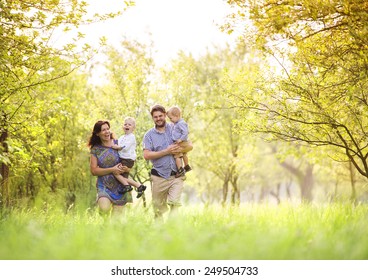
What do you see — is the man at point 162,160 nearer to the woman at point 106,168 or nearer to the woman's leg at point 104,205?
the woman at point 106,168

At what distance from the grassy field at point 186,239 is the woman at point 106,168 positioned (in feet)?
3.49

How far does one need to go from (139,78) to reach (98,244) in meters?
9.26

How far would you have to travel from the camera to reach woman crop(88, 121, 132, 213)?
7.12 metres

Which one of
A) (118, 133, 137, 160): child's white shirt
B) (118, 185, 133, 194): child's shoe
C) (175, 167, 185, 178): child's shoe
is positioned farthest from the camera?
(118, 133, 137, 160): child's white shirt

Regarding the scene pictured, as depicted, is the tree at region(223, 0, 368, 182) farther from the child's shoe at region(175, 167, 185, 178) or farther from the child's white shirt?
the child's white shirt

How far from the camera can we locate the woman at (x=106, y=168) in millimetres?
7123

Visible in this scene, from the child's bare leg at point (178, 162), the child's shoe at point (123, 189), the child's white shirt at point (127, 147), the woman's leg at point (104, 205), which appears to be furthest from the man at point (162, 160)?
the woman's leg at point (104, 205)

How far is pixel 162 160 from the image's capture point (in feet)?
23.5

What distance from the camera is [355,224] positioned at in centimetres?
591

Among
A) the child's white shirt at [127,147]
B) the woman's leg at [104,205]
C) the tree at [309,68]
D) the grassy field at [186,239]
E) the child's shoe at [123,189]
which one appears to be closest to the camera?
the grassy field at [186,239]

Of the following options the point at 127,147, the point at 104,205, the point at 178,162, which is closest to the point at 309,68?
the point at 178,162

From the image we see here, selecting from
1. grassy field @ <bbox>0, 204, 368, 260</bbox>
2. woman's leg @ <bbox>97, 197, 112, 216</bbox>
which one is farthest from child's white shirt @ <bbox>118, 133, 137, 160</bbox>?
grassy field @ <bbox>0, 204, 368, 260</bbox>

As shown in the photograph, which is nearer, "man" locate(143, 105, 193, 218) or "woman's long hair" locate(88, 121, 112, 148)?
"man" locate(143, 105, 193, 218)

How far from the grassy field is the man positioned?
39.0 inches
